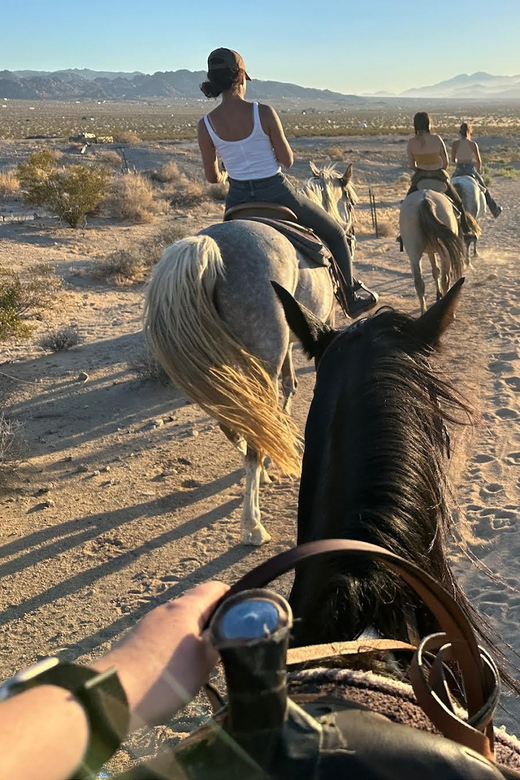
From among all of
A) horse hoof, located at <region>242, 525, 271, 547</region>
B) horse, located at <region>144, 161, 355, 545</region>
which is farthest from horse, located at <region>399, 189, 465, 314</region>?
horse hoof, located at <region>242, 525, 271, 547</region>

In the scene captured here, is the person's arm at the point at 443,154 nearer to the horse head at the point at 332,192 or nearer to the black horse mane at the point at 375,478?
the horse head at the point at 332,192

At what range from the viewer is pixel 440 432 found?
1.81m

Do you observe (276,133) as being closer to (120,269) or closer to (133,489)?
(133,489)

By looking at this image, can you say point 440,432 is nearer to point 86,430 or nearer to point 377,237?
point 86,430

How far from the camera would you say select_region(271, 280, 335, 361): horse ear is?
2.09 meters

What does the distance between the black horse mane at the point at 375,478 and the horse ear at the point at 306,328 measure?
7 cm

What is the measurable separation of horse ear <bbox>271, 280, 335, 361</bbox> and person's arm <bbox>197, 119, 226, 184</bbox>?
2.68 metres

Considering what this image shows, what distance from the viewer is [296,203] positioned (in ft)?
16.3

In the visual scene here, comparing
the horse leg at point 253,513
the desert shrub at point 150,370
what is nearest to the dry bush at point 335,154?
the desert shrub at point 150,370

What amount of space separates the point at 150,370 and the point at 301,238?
2.53m

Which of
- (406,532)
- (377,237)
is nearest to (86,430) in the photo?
(406,532)

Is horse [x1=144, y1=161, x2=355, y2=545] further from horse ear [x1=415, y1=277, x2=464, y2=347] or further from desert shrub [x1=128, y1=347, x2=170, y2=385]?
desert shrub [x1=128, y1=347, x2=170, y2=385]

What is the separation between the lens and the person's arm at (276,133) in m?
4.27

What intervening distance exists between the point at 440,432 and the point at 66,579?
9.38 feet
